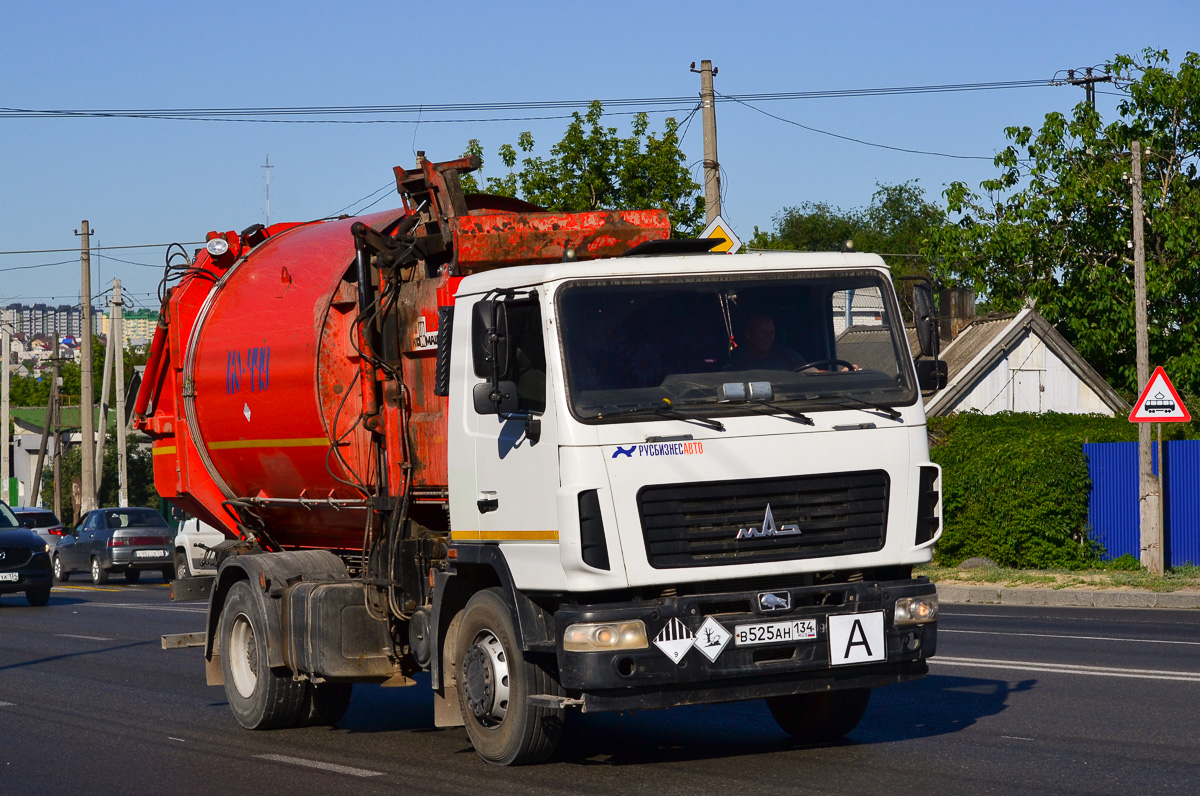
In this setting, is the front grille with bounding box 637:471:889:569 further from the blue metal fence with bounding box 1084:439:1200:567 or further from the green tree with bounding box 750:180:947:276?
the green tree with bounding box 750:180:947:276

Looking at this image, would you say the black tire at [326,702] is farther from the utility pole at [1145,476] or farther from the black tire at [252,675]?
the utility pole at [1145,476]

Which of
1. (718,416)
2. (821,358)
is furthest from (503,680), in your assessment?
(821,358)

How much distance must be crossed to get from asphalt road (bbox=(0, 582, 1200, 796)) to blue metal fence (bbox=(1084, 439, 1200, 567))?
399 inches

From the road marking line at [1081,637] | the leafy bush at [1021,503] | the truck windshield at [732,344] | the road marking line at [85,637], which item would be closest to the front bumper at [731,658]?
the truck windshield at [732,344]

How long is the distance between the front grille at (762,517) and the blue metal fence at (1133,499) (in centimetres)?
1683

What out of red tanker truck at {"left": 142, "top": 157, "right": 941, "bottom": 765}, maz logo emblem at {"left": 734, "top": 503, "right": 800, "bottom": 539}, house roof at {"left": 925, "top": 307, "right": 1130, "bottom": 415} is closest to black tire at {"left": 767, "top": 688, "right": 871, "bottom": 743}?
red tanker truck at {"left": 142, "top": 157, "right": 941, "bottom": 765}

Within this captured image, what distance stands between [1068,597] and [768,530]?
43.6 feet

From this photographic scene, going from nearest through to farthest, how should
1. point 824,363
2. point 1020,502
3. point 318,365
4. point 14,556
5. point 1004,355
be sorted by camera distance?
point 824,363, point 318,365, point 1020,502, point 14,556, point 1004,355

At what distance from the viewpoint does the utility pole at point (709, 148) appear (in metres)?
19.5

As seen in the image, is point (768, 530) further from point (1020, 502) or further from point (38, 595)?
point (38, 595)

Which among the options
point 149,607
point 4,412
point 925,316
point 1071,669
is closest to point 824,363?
point 925,316

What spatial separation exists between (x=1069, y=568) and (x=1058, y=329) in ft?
47.2

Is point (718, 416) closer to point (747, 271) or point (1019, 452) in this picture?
point (747, 271)

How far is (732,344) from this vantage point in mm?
7441
